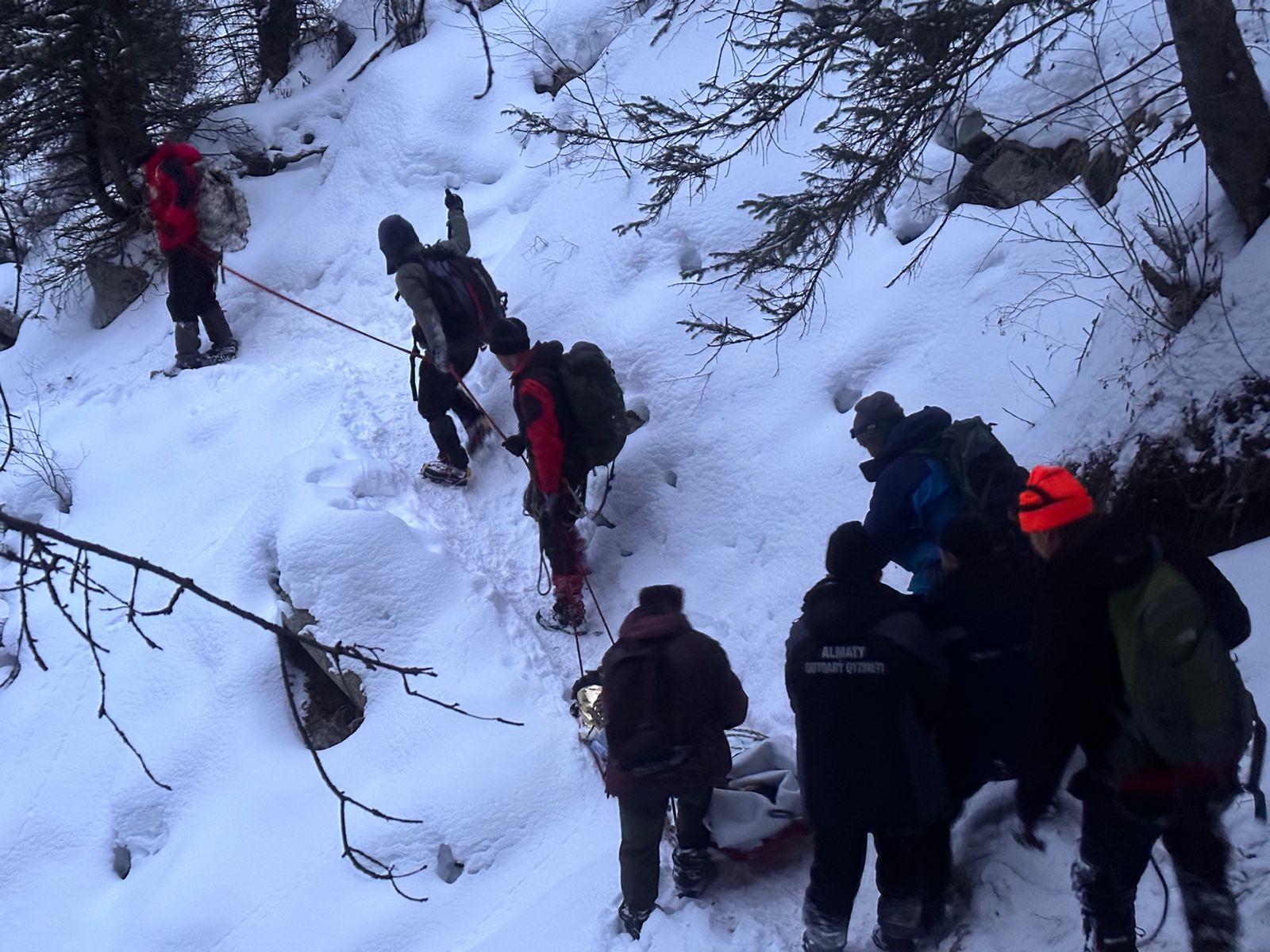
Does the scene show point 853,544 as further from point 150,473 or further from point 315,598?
point 150,473

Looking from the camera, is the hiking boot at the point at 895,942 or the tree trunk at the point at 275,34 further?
the tree trunk at the point at 275,34

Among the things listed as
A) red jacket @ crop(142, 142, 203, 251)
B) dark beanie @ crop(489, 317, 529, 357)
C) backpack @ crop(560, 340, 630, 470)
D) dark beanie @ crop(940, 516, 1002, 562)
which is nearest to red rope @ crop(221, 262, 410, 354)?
red jacket @ crop(142, 142, 203, 251)

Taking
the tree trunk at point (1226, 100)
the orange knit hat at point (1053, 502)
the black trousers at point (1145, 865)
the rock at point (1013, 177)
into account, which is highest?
the tree trunk at point (1226, 100)

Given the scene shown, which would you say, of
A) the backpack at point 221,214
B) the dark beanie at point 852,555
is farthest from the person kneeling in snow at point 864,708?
the backpack at point 221,214

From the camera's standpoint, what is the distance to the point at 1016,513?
343 cm

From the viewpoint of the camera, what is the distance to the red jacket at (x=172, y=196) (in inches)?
315

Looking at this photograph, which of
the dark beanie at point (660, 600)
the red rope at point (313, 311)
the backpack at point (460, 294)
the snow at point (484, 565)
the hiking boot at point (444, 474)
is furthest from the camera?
the red rope at point (313, 311)

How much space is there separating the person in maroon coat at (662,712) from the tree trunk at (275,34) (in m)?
11.2

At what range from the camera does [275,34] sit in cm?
1183

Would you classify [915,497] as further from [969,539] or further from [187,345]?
[187,345]

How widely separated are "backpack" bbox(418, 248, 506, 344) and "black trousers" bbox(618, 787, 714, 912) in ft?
11.8

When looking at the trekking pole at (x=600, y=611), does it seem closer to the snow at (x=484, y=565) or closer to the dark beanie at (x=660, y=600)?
the snow at (x=484, y=565)

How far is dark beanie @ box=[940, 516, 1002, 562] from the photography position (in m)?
3.09

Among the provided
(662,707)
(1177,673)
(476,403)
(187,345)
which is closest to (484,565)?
(476,403)
